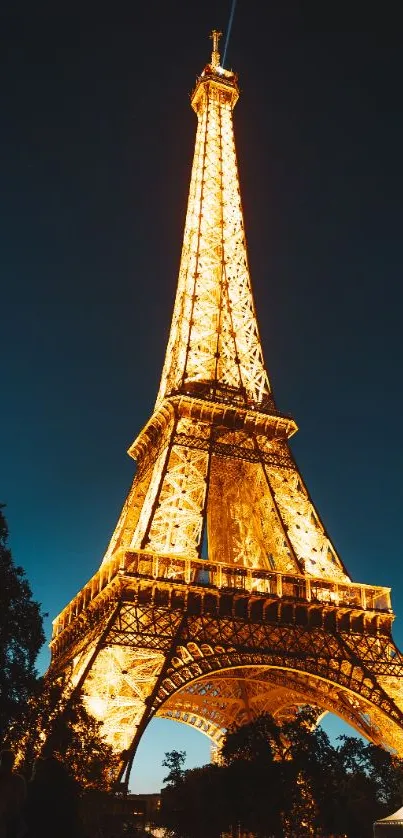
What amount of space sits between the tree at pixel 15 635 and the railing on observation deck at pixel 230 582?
301 inches

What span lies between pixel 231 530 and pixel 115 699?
17.5 m

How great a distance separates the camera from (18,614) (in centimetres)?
2006

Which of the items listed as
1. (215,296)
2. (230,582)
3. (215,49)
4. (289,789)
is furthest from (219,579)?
(215,49)

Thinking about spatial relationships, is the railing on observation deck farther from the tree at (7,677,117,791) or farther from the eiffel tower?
the tree at (7,677,117,791)

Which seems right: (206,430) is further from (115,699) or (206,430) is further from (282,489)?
(115,699)

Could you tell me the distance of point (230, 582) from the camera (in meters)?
30.8

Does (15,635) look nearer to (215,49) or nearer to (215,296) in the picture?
(215,296)

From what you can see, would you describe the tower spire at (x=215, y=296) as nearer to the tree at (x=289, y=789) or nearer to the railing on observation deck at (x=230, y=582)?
the railing on observation deck at (x=230, y=582)

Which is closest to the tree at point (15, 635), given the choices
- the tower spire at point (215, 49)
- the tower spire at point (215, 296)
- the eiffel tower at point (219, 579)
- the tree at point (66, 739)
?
the tree at point (66, 739)

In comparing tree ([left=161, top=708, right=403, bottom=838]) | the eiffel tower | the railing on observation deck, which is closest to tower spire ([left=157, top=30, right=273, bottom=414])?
the eiffel tower

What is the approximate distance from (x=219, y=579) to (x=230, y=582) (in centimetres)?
96

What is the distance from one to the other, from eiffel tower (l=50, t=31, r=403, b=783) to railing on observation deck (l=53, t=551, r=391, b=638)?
0.07 meters

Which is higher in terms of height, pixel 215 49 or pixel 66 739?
pixel 215 49

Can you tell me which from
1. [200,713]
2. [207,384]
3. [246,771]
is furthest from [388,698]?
[207,384]
